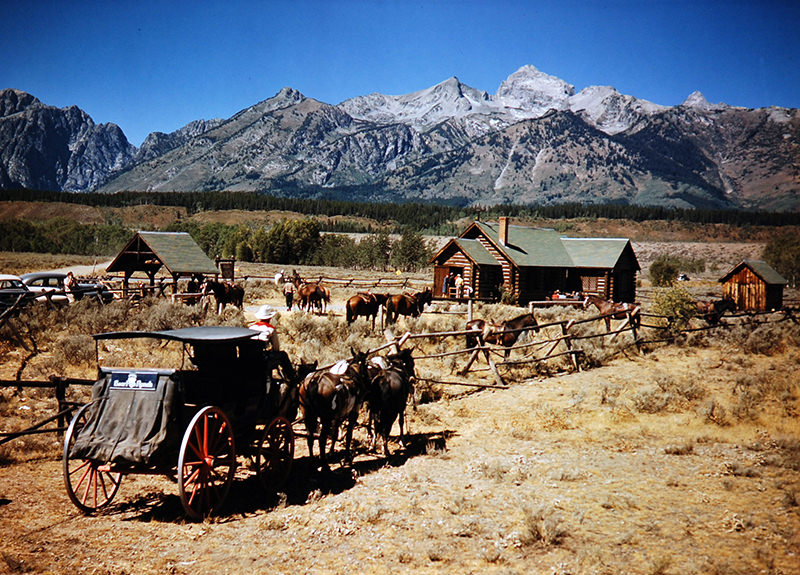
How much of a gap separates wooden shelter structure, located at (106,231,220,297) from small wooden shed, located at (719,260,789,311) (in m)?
34.0

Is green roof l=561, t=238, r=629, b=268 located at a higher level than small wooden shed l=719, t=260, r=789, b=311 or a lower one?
higher

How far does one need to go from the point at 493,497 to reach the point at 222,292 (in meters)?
19.1

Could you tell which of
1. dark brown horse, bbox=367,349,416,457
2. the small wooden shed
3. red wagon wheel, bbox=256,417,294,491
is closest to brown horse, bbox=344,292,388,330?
dark brown horse, bbox=367,349,416,457

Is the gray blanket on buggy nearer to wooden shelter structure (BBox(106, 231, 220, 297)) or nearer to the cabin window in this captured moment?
wooden shelter structure (BBox(106, 231, 220, 297))

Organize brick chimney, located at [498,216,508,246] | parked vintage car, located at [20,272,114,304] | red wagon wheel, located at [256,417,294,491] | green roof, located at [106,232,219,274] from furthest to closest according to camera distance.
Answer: brick chimney, located at [498,216,508,246] → green roof, located at [106,232,219,274] → parked vintage car, located at [20,272,114,304] → red wagon wheel, located at [256,417,294,491]

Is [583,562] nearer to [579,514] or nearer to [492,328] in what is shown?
[579,514]

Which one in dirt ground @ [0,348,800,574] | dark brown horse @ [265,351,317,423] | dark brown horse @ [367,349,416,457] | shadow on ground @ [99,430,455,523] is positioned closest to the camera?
dirt ground @ [0,348,800,574]

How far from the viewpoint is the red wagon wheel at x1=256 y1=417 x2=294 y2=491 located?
7746 mm

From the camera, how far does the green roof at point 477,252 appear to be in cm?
3500

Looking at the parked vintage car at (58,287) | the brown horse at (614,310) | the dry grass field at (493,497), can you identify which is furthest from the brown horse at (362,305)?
the parked vintage car at (58,287)

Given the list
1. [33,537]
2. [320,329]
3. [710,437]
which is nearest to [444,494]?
[33,537]

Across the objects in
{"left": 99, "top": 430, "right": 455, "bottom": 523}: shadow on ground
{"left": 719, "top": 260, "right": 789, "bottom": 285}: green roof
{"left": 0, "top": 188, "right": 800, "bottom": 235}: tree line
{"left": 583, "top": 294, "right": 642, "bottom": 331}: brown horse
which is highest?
{"left": 0, "top": 188, "right": 800, "bottom": 235}: tree line

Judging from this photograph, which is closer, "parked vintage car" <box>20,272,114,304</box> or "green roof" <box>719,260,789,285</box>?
"parked vintage car" <box>20,272,114,304</box>

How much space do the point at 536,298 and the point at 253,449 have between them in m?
31.0
